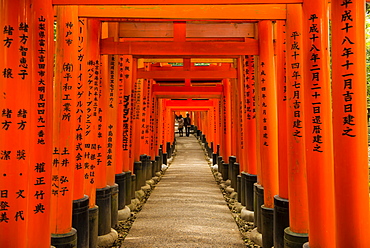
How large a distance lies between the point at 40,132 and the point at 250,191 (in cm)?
400

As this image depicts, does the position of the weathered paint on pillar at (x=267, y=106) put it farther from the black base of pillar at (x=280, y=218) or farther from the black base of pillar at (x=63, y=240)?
the black base of pillar at (x=63, y=240)

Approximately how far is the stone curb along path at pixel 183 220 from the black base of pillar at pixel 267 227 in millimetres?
476

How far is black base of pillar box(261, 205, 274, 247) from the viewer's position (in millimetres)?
4223

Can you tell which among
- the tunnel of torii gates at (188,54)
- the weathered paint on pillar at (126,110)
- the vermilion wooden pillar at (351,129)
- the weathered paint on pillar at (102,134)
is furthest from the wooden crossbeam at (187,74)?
the vermilion wooden pillar at (351,129)

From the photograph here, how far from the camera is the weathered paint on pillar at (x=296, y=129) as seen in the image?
3201 mm

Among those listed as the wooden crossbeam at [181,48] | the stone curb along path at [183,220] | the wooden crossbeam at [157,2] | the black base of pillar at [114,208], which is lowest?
the stone curb along path at [183,220]

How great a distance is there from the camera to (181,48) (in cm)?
480

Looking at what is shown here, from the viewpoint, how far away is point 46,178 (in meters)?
2.78

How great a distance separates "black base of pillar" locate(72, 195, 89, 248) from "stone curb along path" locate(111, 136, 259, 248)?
1046 millimetres

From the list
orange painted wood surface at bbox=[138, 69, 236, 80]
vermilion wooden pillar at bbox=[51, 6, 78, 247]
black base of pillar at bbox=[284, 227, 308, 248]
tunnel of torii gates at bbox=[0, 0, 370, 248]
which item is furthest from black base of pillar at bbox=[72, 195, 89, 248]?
orange painted wood surface at bbox=[138, 69, 236, 80]

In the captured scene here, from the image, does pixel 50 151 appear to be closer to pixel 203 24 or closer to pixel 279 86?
pixel 279 86

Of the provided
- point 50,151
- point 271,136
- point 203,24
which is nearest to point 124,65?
point 203,24

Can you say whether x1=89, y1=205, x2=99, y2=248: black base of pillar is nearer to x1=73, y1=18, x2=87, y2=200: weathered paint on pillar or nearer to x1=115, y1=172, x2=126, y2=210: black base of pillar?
x1=73, y1=18, x2=87, y2=200: weathered paint on pillar

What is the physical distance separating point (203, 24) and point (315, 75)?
3.04 metres
